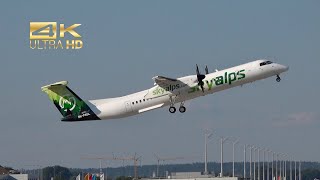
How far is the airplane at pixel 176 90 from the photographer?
5212 inches

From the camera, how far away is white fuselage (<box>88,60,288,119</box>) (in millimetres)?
132250

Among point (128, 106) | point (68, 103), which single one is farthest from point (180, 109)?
point (68, 103)

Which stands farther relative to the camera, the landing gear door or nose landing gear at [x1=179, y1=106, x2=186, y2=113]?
the landing gear door

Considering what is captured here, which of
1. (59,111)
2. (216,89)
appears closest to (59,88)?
(59,111)

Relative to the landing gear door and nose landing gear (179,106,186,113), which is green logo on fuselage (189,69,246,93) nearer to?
nose landing gear (179,106,186,113)

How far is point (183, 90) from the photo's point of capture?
134m

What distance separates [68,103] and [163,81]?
14236mm

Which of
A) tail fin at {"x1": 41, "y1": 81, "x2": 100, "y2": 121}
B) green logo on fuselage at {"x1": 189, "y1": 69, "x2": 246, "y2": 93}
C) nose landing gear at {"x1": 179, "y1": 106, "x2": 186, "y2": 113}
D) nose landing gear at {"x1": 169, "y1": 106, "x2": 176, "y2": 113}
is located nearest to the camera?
green logo on fuselage at {"x1": 189, "y1": 69, "x2": 246, "y2": 93}

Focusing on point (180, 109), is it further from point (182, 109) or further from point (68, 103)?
point (68, 103)

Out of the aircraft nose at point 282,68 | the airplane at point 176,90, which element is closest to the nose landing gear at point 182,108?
the airplane at point 176,90

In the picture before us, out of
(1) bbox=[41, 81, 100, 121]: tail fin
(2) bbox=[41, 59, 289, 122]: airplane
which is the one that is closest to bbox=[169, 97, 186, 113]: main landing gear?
(2) bbox=[41, 59, 289, 122]: airplane

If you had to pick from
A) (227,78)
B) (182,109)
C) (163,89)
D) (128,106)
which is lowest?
(182,109)

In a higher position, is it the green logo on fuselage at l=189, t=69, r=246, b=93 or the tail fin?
the green logo on fuselage at l=189, t=69, r=246, b=93

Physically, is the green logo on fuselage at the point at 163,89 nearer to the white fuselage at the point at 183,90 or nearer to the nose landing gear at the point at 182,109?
the white fuselage at the point at 183,90
